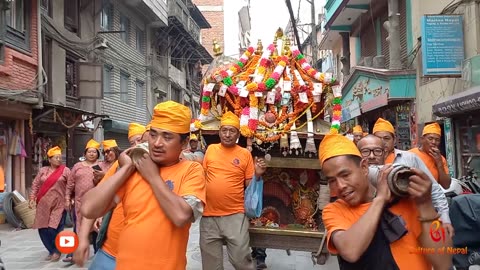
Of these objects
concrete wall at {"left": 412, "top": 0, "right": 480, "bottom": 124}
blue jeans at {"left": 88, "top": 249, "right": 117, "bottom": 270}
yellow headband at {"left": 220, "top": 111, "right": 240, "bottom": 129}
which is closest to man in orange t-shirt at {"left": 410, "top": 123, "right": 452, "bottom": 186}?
yellow headband at {"left": 220, "top": 111, "right": 240, "bottom": 129}

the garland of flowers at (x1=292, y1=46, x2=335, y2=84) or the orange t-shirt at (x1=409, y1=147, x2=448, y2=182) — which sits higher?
the garland of flowers at (x1=292, y1=46, x2=335, y2=84)

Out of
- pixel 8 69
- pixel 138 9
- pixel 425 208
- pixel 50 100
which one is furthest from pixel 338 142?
pixel 138 9

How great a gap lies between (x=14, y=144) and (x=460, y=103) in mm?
10332

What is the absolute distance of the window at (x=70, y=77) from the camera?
50.8 ft

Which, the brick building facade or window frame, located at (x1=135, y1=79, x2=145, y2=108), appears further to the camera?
window frame, located at (x1=135, y1=79, x2=145, y2=108)

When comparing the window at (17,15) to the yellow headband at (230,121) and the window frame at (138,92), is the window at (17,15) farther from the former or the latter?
the window frame at (138,92)

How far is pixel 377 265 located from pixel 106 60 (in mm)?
18148

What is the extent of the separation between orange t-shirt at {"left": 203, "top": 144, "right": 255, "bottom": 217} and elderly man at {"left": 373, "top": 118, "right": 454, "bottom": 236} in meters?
1.52

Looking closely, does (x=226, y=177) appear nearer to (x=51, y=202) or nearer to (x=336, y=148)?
(x=336, y=148)

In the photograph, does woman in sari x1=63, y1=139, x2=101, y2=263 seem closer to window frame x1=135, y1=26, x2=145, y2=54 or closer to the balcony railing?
window frame x1=135, y1=26, x2=145, y2=54

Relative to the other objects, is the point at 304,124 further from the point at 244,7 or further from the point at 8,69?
the point at 244,7

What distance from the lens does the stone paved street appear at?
7.00m

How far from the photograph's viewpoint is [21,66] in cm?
1171

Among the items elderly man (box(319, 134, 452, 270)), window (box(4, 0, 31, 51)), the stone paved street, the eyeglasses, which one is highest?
window (box(4, 0, 31, 51))
